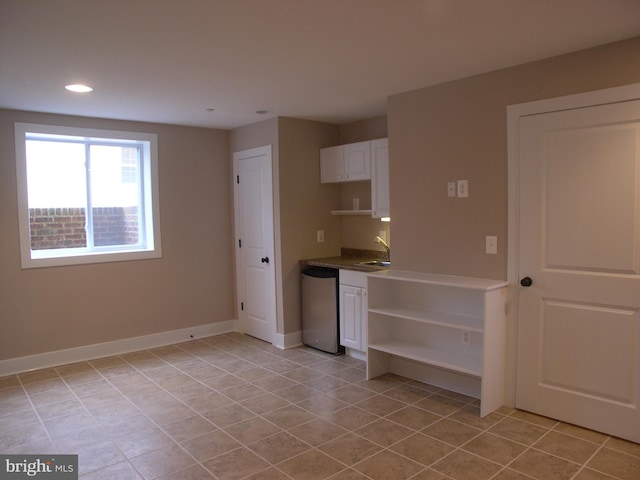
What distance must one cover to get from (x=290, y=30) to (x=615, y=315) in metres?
2.52

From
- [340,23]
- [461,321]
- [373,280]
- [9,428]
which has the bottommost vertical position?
[9,428]

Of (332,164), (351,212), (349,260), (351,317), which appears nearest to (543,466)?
(351,317)

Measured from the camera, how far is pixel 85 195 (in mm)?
4723

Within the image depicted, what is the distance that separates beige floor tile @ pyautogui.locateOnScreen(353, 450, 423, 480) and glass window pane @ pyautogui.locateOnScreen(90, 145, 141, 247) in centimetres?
358

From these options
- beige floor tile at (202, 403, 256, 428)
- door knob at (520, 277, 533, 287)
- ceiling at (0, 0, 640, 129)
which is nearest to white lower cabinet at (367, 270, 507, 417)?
door knob at (520, 277, 533, 287)

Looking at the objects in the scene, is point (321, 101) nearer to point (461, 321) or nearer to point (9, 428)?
point (461, 321)

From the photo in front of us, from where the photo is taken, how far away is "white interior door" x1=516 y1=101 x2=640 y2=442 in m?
2.73

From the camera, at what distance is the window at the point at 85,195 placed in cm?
439

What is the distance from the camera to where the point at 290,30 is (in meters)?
2.47

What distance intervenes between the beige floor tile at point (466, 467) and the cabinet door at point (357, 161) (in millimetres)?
2673

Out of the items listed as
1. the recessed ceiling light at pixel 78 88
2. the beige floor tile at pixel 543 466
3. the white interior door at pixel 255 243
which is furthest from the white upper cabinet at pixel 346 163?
the beige floor tile at pixel 543 466

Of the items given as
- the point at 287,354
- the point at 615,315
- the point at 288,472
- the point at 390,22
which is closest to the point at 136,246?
the point at 287,354

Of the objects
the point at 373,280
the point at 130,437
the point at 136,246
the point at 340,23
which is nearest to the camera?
the point at 340,23

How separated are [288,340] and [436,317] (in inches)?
75.2
